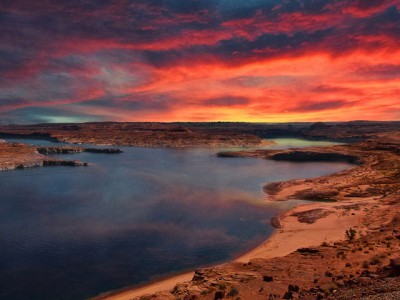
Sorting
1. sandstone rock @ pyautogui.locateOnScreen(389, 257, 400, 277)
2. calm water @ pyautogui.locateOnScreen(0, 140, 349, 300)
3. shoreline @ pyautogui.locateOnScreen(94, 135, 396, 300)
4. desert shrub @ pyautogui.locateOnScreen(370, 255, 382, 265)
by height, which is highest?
sandstone rock @ pyautogui.locateOnScreen(389, 257, 400, 277)

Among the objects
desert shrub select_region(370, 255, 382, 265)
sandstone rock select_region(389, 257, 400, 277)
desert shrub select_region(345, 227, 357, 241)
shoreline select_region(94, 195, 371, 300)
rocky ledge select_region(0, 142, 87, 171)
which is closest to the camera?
sandstone rock select_region(389, 257, 400, 277)

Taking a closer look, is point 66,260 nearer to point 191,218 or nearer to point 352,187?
point 191,218

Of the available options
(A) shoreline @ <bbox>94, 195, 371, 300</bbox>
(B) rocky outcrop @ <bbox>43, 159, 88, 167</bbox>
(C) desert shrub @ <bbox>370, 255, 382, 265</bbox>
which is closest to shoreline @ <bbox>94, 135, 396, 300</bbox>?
(A) shoreline @ <bbox>94, 195, 371, 300</bbox>

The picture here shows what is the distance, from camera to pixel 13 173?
6550 centimetres

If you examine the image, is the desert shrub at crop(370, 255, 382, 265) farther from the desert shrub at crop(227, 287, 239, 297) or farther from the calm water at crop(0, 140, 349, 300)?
the calm water at crop(0, 140, 349, 300)

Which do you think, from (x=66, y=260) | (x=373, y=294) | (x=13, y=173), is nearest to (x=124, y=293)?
(x=66, y=260)

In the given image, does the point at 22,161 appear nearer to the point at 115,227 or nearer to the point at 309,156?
the point at 115,227

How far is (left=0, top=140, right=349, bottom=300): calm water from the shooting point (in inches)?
915

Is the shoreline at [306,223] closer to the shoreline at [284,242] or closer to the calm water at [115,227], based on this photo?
the shoreline at [284,242]

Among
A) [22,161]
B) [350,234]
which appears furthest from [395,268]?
[22,161]

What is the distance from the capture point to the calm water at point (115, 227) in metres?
23.2

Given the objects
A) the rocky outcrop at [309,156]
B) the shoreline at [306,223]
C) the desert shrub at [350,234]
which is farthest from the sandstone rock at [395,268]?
the rocky outcrop at [309,156]

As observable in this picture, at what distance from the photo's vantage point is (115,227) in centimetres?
3303

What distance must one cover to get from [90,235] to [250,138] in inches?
4915
